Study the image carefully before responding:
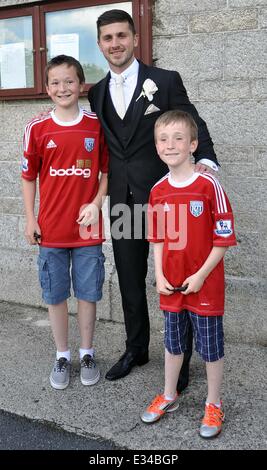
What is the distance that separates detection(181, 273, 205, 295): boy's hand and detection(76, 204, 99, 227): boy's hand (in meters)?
0.72

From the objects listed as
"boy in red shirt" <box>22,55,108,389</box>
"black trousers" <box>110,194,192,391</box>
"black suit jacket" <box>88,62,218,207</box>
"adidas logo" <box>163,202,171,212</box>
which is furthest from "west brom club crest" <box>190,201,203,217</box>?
"boy in red shirt" <box>22,55,108,389</box>

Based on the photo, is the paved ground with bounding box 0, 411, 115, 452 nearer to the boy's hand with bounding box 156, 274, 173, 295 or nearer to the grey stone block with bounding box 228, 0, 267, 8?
the boy's hand with bounding box 156, 274, 173, 295

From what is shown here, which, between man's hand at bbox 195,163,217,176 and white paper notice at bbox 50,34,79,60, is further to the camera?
white paper notice at bbox 50,34,79,60

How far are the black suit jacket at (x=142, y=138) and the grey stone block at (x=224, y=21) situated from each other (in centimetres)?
84

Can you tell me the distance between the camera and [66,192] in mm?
3031

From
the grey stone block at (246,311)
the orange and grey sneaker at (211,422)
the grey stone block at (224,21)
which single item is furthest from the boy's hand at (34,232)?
the grey stone block at (224,21)

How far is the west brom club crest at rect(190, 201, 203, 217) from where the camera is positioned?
2523 millimetres

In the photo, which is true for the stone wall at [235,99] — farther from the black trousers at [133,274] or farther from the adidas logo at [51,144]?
the adidas logo at [51,144]

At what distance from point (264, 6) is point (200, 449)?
2.60 meters

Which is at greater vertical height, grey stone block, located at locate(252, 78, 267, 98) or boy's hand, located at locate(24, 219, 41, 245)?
grey stone block, located at locate(252, 78, 267, 98)

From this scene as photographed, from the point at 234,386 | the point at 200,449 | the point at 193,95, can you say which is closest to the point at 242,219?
the point at 193,95

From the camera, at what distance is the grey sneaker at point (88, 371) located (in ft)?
10.6

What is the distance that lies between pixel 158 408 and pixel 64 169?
1.35 meters

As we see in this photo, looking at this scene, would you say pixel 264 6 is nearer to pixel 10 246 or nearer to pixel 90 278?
pixel 90 278
